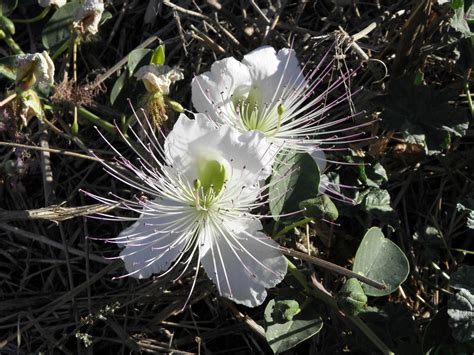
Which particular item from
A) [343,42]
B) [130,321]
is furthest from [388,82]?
[130,321]

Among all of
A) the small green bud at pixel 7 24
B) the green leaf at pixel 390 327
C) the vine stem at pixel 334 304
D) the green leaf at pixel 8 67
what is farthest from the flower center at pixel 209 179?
the small green bud at pixel 7 24

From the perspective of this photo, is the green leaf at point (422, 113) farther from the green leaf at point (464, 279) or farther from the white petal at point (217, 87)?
the white petal at point (217, 87)

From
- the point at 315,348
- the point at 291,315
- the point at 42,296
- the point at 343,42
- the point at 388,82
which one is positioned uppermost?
the point at 343,42

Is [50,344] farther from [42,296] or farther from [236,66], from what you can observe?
[236,66]

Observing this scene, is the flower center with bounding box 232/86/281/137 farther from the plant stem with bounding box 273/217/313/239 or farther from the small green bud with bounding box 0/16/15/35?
the small green bud with bounding box 0/16/15/35

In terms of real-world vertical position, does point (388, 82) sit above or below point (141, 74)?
below
